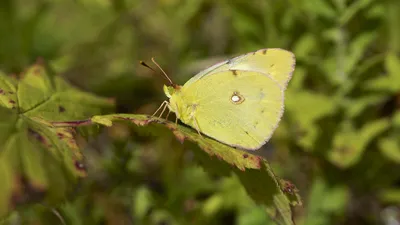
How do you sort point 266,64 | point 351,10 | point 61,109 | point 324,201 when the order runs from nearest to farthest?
point 61,109
point 266,64
point 351,10
point 324,201

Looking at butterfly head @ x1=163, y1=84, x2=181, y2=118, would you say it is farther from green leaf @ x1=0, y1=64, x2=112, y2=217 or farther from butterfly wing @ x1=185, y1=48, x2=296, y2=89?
green leaf @ x1=0, y1=64, x2=112, y2=217

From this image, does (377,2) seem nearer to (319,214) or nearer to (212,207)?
(319,214)

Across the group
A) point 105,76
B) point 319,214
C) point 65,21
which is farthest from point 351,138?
point 65,21

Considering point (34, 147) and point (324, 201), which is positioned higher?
point (34, 147)

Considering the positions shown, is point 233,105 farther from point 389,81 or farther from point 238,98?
point 389,81

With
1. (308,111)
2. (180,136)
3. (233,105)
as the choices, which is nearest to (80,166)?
(180,136)

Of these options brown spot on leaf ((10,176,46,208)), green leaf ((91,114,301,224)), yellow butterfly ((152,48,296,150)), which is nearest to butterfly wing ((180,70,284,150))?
yellow butterfly ((152,48,296,150))

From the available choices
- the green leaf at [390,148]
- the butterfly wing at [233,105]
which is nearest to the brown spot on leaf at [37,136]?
the butterfly wing at [233,105]

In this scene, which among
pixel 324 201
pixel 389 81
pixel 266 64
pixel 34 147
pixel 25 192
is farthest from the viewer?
pixel 324 201
